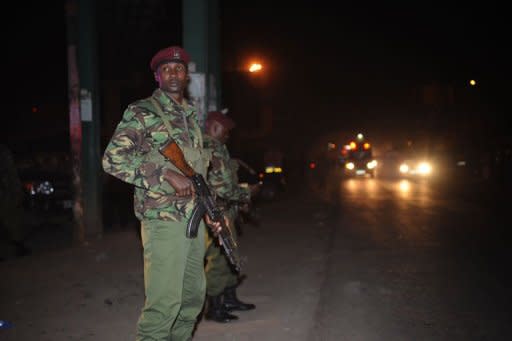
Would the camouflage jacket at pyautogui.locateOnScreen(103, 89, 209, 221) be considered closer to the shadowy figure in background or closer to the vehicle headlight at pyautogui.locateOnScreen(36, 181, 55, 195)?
the shadowy figure in background

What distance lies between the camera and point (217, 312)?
493 cm

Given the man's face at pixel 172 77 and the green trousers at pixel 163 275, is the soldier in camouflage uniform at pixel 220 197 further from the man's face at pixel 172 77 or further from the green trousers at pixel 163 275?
the green trousers at pixel 163 275

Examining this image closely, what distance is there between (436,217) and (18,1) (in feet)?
50.4

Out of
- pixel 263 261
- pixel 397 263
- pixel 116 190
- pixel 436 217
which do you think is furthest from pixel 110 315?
pixel 436 217

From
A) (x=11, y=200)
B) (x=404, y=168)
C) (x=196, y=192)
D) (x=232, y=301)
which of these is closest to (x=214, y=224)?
(x=196, y=192)

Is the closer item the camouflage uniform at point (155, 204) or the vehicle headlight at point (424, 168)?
the camouflage uniform at point (155, 204)

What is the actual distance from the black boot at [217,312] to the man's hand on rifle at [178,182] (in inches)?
83.3

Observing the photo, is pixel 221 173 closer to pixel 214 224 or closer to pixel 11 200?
pixel 214 224

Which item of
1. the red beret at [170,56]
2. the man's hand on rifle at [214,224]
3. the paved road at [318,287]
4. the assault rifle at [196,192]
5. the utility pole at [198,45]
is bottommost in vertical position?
the paved road at [318,287]

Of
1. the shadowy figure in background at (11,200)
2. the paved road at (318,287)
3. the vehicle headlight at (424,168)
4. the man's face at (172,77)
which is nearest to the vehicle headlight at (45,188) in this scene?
the paved road at (318,287)

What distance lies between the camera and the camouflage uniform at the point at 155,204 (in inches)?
124

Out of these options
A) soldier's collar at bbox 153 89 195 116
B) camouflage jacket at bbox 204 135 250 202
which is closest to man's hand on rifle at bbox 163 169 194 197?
soldier's collar at bbox 153 89 195 116

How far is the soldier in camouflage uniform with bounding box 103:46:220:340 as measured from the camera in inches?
124

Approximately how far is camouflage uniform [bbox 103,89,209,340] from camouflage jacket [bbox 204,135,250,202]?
1261 mm
